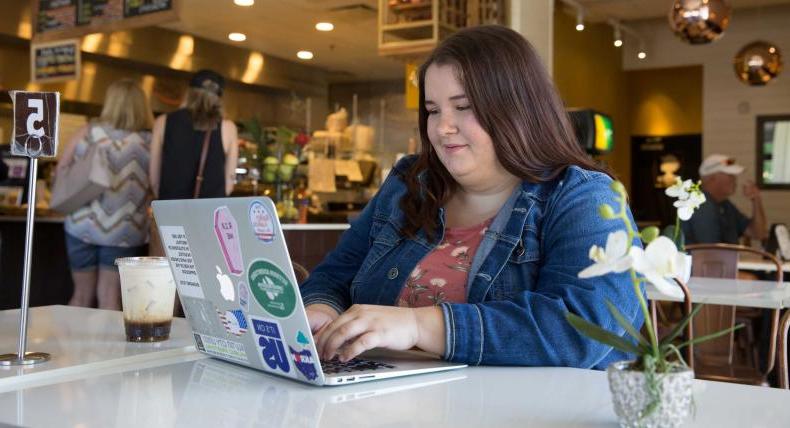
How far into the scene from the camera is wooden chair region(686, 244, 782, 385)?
9.85 ft

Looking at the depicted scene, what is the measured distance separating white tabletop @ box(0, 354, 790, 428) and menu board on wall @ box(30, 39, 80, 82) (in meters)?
5.78

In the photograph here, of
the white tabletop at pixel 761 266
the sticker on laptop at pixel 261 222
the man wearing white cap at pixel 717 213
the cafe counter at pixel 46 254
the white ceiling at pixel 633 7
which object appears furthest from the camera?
the white ceiling at pixel 633 7

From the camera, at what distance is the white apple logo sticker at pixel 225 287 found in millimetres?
1179

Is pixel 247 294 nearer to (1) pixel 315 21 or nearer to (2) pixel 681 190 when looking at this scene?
(2) pixel 681 190

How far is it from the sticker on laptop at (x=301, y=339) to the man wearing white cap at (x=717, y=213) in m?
5.11

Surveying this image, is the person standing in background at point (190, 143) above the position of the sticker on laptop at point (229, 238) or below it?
above

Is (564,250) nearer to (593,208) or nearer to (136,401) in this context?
(593,208)

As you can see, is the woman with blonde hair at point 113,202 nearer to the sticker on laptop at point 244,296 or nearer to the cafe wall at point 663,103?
the sticker on laptop at point 244,296

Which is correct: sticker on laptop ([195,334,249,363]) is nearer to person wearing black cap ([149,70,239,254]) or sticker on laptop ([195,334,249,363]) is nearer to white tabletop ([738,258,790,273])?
person wearing black cap ([149,70,239,254])

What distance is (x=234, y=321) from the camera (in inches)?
47.7

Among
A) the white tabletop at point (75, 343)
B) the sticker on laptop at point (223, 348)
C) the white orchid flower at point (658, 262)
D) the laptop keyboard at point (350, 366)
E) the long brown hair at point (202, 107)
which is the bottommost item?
the white tabletop at point (75, 343)

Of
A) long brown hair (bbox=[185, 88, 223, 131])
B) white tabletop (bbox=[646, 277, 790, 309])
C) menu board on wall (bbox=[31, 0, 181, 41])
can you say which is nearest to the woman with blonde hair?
long brown hair (bbox=[185, 88, 223, 131])

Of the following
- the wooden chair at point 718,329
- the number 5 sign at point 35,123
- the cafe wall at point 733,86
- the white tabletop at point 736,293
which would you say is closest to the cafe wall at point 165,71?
the wooden chair at point 718,329

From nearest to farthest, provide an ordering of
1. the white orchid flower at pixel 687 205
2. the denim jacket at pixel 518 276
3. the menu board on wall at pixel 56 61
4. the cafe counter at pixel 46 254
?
1. the denim jacket at pixel 518 276
2. the white orchid flower at pixel 687 205
3. the cafe counter at pixel 46 254
4. the menu board on wall at pixel 56 61
